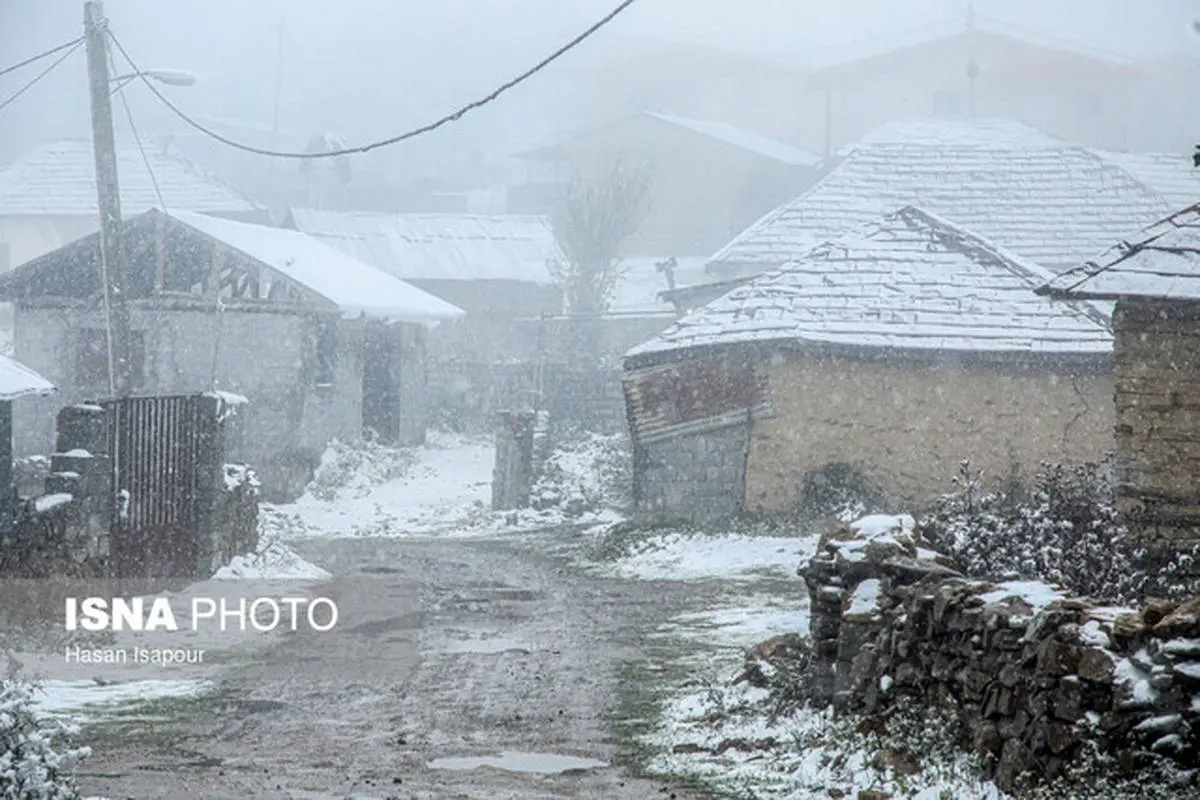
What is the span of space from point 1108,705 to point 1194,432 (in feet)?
23.3

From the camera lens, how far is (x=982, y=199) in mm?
34031

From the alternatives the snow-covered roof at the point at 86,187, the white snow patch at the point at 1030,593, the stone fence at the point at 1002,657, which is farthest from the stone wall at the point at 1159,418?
the snow-covered roof at the point at 86,187

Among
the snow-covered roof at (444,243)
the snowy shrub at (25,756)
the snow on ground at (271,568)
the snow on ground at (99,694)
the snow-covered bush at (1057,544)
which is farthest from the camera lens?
the snow-covered roof at (444,243)

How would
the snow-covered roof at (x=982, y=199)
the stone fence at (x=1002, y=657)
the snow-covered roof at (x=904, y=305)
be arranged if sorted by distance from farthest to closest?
the snow-covered roof at (x=982, y=199) → the snow-covered roof at (x=904, y=305) → the stone fence at (x=1002, y=657)

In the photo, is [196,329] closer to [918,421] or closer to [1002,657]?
[918,421]

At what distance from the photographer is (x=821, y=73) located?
208ft

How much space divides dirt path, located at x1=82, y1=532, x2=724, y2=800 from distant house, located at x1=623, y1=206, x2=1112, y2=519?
3.90 meters

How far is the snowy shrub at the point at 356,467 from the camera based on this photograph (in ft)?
89.1

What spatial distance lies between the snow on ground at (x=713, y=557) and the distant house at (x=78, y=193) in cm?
3166

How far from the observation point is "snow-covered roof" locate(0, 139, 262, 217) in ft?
160

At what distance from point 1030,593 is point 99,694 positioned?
271 inches

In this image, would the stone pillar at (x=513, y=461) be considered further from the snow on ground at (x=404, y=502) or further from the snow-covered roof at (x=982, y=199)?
the snow-covered roof at (x=982, y=199)

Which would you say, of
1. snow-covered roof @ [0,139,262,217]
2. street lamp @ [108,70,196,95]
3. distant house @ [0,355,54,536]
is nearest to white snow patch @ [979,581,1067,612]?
distant house @ [0,355,54,536]

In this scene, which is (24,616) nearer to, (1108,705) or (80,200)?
(1108,705)
